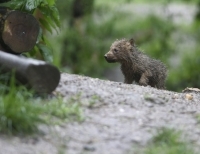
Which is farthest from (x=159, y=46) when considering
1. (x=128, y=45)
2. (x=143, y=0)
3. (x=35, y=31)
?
(x=35, y=31)

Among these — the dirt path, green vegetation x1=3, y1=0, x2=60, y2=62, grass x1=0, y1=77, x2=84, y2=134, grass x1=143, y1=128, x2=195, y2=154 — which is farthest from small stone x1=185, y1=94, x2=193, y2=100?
grass x1=0, y1=77, x2=84, y2=134

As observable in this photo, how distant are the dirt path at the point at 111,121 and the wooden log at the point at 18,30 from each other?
921mm

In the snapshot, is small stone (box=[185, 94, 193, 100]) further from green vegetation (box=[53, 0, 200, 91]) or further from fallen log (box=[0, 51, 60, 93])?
green vegetation (box=[53, 0, 200, 91])

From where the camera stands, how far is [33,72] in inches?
268

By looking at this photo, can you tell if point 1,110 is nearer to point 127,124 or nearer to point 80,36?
point 127,124

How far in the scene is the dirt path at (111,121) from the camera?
243 inches

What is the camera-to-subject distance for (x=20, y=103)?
20.6 ft

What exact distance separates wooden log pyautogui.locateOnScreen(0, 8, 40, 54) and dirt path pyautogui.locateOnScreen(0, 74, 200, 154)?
0.92m

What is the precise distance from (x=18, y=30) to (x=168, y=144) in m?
3.23

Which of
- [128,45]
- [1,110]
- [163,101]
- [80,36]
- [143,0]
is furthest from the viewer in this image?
[143,0]

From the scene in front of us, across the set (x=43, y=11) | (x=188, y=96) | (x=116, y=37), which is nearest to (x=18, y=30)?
(x=43, y=11)

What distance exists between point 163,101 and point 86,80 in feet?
3.70

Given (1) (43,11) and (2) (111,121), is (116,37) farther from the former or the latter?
(2) (111,121)

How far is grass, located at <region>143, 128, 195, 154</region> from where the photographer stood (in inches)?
243
